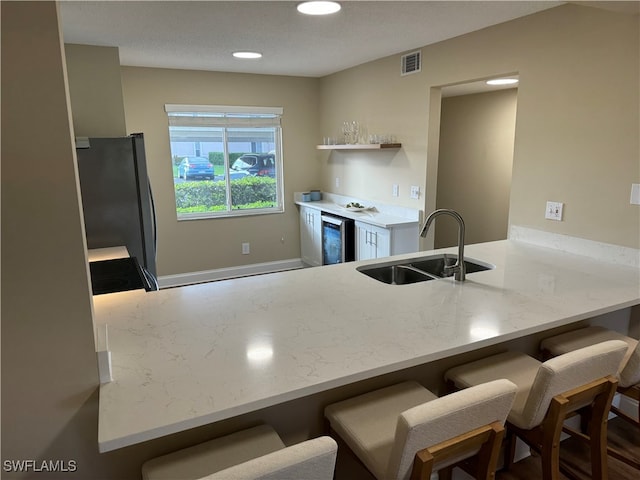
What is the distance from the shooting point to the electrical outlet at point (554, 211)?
2666 mm

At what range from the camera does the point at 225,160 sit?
5113 millimetres

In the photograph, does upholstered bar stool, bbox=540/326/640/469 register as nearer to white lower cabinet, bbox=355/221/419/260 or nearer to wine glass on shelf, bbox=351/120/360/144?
white lower cabinet, bbox=355/221/419/260

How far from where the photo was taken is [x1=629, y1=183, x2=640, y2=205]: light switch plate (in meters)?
2.26

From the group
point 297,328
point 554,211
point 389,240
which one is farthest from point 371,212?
point 297,328

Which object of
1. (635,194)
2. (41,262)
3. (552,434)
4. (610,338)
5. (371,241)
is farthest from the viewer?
→ (371,241)

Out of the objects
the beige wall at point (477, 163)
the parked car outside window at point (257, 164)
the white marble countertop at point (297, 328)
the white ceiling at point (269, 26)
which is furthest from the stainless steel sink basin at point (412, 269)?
the parked car outside window at point (257, 164)

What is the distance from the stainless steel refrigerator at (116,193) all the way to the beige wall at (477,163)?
140 inches

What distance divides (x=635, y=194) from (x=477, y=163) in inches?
113

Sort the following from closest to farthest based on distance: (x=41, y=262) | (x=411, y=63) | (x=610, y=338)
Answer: (x=41, y=262), (x=610, y=338), (x=411, y=63)

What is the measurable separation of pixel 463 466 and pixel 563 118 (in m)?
2.14

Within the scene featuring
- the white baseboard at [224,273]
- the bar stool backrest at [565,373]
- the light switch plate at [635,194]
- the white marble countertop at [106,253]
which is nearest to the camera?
the bar stool backrest at [565,373]

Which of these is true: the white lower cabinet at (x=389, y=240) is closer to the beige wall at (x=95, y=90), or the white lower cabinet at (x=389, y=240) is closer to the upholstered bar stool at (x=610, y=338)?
the upholstered bar stool at (x=610, y=338)

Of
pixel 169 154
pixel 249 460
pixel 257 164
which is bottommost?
pixel 249 460

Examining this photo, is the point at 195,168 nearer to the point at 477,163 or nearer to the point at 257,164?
the point at 257,164
